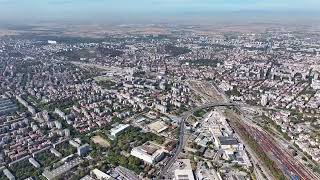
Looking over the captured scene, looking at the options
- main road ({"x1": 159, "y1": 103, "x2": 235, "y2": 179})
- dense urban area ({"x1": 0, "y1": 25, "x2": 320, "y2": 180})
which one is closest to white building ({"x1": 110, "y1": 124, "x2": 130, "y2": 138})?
dense urban area ({"x1": 0, "y1": 25, "x2": 320, "y2": 180})

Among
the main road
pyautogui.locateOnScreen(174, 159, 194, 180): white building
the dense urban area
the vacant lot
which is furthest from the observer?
the vacant lot

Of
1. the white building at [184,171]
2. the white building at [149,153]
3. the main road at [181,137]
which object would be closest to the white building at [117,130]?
the white building at [149,153]

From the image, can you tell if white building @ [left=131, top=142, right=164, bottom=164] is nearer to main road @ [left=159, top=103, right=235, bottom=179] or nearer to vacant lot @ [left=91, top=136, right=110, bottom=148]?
main road @ [left=159, top=103, right=235, bottom=179]

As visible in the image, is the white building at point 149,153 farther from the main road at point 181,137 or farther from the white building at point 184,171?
the white building at point 184,171

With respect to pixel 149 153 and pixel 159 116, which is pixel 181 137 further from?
pixel 159 116

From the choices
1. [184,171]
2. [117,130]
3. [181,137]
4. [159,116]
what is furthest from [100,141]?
[184,171]

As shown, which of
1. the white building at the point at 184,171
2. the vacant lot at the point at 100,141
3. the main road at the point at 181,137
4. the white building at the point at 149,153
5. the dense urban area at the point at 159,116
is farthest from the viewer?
the vacant lot at the point at 100,141

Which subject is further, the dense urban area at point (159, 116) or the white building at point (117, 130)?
the white building at point (117, 130)

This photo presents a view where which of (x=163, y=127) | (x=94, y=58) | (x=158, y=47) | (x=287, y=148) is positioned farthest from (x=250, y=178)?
(x=158, y=47)

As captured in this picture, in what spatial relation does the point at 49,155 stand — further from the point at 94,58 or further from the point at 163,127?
the point at 94,58
